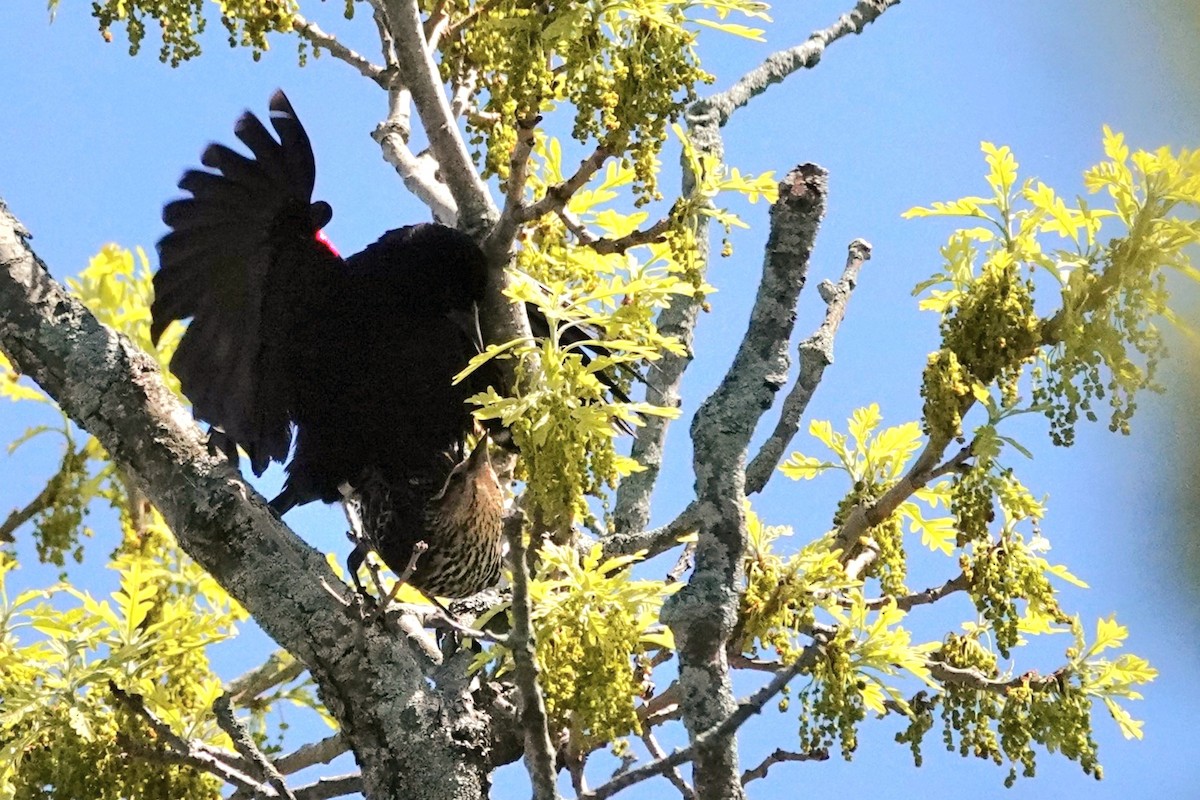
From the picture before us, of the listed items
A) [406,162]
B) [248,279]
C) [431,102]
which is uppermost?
[406,162]

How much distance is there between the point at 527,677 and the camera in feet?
6.21

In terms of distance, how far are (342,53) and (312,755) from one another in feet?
6.24

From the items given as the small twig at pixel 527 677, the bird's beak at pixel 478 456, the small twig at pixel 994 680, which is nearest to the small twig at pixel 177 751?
the small twig at pixel 527 677

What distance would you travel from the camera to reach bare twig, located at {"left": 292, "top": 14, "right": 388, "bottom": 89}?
11.5 feet

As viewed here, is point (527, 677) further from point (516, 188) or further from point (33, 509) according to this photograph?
point (33, 509)

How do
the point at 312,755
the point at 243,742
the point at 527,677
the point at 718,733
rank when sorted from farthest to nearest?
1. the point at 312,755
2. the point at 243,742
3. the point at 718,733
4. the point at 527,677

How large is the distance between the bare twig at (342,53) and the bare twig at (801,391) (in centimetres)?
141

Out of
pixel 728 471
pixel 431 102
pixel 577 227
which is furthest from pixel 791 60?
pixel 728 471

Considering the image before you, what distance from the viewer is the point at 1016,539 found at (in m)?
2.78

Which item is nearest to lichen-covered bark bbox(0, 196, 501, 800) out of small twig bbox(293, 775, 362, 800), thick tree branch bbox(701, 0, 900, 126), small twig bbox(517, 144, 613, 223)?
small twig bbox(293, 775, 362, 800)

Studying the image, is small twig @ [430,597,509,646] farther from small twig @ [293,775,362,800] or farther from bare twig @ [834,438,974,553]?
bare twig @ [834,438,974,553]

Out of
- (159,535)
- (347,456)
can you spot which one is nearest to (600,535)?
(347,456)

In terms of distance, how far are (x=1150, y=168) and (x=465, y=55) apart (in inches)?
62.6

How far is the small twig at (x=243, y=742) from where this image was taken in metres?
2.36
